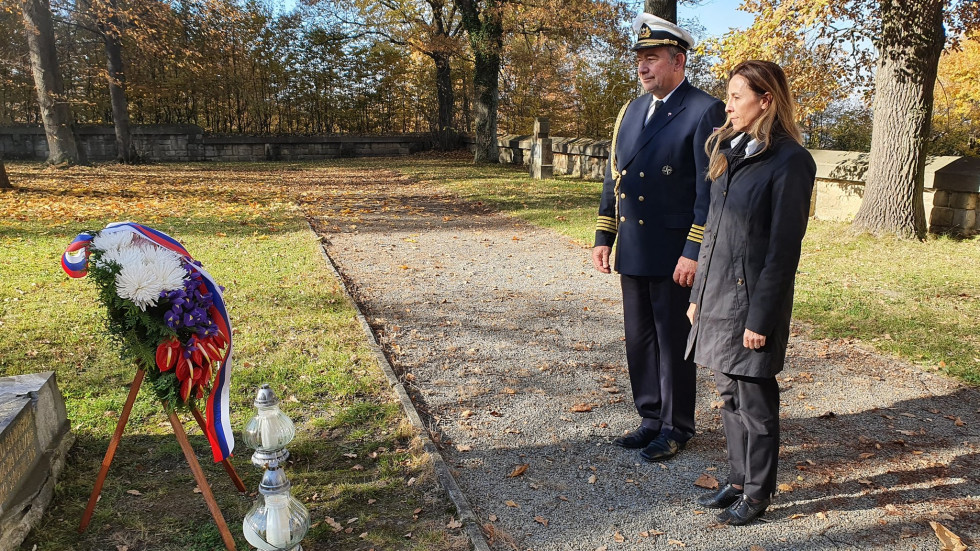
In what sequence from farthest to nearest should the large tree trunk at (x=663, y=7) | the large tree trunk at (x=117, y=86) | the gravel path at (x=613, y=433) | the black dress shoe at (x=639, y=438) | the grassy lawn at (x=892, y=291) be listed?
the large tree trunk at (x=117, y=86) → the large tree trunk at (x=663, y=7) → the grassy lawn at (x=892, y=291) → the black dress shoe at (x=639, y=438) → the gravel path at (x=613, y=433)

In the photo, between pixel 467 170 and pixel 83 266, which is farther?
pixel 467 170

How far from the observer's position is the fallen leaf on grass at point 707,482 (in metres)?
3.55

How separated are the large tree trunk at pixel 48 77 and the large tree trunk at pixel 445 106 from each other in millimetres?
13254

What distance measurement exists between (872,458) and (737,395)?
125cm

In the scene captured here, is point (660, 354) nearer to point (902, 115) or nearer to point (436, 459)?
point (436, 459)

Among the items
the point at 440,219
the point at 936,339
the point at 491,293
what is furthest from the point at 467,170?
the point at 936,339

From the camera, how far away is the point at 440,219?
40.6 ft

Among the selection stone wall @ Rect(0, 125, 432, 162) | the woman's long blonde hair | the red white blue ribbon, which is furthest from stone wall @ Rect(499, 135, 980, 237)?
stone wall @ Rect(0, 125, 432, 162)

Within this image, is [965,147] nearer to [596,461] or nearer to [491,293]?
[491,293]

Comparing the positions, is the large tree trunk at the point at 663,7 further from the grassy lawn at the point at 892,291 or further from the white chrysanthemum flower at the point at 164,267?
the white chrysanthemum flower at the point at 164,267

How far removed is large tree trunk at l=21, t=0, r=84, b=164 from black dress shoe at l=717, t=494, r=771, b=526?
1926cm

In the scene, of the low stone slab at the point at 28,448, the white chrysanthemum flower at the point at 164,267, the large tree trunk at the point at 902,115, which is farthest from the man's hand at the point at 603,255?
the large tree trunk at the point at 902,115

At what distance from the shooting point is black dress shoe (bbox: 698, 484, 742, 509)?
10.9ft

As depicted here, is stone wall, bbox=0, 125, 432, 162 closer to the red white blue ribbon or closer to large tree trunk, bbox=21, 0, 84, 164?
large tree trunk, bbox=21, 0, 84, 164
